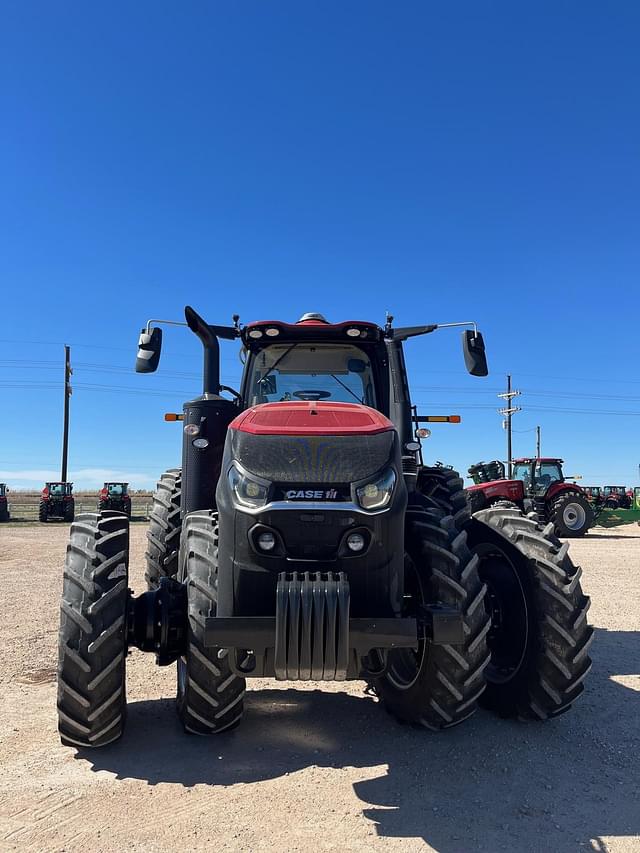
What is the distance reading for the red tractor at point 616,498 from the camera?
2959cm

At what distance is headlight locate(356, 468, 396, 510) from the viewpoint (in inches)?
131

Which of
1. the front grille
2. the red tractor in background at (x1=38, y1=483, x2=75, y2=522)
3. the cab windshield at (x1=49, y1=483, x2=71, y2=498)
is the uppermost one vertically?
the front grille

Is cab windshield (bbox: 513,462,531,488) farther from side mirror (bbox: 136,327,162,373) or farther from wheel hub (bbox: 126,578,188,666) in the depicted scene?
wheel hub (bbox: 126,578,188,666)

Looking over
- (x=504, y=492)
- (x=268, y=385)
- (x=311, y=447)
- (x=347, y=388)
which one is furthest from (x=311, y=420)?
(x=504, y=492)

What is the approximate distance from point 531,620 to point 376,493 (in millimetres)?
1645

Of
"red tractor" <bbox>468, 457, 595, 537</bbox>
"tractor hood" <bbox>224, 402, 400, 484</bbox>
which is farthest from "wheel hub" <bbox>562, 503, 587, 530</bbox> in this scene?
"tractor hood" <bbox>224, 402, 400, 484</bbox>

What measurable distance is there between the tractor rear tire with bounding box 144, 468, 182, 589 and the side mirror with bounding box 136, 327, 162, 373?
1597 mm

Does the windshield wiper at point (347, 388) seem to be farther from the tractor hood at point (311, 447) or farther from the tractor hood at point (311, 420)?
the tractor hood at point (311, 447)

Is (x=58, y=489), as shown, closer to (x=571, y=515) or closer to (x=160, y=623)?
(x=571, y=515)

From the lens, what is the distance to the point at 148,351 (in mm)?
4969

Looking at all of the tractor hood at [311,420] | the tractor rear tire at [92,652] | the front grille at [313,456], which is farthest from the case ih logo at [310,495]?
the tractor rear tire at [92,652]

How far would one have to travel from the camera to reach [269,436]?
351 cm

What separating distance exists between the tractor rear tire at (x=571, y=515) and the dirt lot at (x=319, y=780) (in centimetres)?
1583

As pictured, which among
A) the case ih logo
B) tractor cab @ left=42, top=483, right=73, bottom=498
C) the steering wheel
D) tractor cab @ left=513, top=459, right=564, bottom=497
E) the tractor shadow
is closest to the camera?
the tractor shadow
